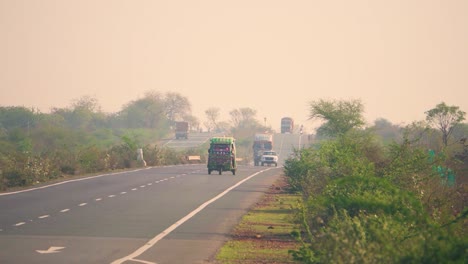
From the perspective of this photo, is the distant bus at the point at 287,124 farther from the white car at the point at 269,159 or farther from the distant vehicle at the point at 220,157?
the distant vehicle at the point at 220,157

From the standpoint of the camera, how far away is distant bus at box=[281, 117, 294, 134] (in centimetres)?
19300

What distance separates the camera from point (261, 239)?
74.7 ft

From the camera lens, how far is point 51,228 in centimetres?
2366

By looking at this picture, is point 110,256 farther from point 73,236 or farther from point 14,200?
point 14,200

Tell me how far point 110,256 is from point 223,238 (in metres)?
5.04

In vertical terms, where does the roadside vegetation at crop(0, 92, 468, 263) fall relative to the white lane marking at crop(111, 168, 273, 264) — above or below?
above

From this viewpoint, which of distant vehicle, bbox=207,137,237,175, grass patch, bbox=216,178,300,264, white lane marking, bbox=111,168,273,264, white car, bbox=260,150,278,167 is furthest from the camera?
white car, bbox=260,150,278,167

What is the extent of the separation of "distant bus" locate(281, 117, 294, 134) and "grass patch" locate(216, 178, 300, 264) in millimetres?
159026

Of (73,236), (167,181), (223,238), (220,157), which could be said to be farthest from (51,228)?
(220,157)

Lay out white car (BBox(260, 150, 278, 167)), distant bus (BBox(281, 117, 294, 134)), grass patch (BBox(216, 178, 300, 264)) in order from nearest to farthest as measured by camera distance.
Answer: grass patch (BBox(216, 178, 300, 264))
white car (BBox(260, 150, 278, 167))
distant bus (BBox(281, 117, 294, 134))

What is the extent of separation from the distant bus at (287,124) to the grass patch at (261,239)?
15903cm

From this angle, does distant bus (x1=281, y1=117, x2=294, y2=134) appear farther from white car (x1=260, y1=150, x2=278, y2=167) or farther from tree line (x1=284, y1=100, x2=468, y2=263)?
tree line (x1=284, y1=100, x2=468, y2=263)

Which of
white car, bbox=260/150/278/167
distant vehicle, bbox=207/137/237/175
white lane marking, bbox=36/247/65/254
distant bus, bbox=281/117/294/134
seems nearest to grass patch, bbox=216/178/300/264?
white lane marking, bbox=36/247/65/254

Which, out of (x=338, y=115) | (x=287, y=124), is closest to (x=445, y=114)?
(x=338, y=115)
